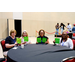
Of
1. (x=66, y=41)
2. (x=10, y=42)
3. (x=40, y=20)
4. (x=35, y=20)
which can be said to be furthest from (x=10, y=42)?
(x=40, y=20)

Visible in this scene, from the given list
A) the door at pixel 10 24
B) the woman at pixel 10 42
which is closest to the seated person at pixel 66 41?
the woman at pixel 10 42

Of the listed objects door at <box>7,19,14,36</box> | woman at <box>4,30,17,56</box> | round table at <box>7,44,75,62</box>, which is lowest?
round table at <box>7,44,75,62</box>

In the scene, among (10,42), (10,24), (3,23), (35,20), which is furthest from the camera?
(35,20)

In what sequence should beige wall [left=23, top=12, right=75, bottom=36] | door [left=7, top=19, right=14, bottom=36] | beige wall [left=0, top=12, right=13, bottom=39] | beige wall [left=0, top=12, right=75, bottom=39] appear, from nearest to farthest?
beige wall [left=0, top=12, right=13, bottom=39]
beige wall [left=0, top=12, right=75, bottom=39]
door [left=7, top=19, right=14, bottom=36]
beige wall [left=23, top=12, right=75, bottom=36]

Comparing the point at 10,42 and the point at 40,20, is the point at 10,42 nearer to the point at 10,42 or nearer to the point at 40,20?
the point at 10,42

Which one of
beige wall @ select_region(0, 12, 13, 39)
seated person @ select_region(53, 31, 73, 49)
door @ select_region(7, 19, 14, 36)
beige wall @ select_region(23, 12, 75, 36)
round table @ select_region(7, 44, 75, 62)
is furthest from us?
beige wall @ select_region(23, 12, 75, 36)

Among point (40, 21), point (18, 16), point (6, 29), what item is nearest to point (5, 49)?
point (6, 29)

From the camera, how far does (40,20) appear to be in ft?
38.9

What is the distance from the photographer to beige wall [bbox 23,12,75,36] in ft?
35.9

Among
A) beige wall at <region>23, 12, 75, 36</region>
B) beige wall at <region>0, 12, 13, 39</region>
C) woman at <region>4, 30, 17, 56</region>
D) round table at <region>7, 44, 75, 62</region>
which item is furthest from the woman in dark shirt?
beige wall at <region>23, 12, 75, 36</region>

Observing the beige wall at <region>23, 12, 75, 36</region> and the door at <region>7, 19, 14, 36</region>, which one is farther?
the beige wall at <region>23, 12, 75, 36</region>

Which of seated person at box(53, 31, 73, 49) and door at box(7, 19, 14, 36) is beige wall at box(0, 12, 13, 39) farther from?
seated person at box(53, 31, 73, 49)
